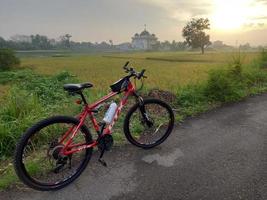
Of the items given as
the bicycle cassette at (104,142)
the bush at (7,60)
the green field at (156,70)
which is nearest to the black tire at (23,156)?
the bicycle cassette at (104,142)

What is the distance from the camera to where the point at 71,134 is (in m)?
3.08

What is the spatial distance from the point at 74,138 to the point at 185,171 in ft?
4.65

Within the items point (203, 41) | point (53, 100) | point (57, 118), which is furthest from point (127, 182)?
point (203, 41)

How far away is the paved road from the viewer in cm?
288

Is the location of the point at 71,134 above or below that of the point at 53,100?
above

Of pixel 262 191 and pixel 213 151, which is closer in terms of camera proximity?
pixel 262 191

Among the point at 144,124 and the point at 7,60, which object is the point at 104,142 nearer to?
the point at 144,124

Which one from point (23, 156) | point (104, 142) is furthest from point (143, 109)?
point (23, 156)

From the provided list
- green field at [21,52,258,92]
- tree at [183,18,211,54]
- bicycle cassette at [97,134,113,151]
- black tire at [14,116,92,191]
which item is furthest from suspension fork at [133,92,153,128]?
tree at [183,18,211,54]

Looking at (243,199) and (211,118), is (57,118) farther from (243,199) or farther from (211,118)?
(211,118)

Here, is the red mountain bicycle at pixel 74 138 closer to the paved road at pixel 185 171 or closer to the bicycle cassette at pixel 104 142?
the bicycle cassette at pixel 104 142

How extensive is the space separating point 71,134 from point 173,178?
130 centimetres

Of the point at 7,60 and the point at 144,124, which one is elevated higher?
the point at 7,60

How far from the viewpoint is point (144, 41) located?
4756 inches
